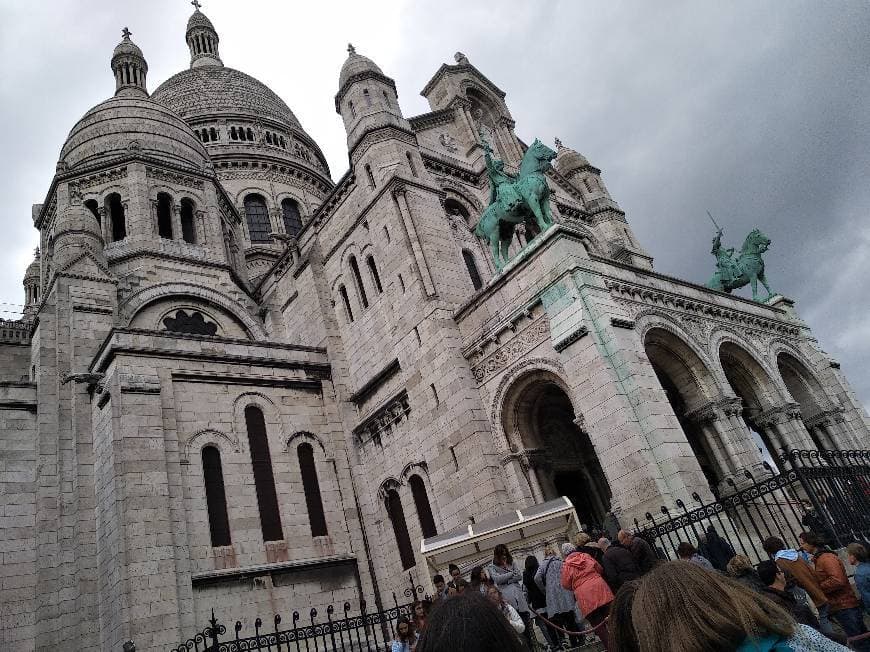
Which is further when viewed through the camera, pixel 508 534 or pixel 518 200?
pixel 518 200

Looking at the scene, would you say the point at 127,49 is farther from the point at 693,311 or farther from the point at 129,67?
the point at 693,311

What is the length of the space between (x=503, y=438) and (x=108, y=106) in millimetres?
22910

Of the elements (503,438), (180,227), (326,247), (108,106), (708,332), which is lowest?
(503,438)

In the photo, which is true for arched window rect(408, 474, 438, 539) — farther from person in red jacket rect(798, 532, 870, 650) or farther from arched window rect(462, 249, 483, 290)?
person in red jacket rect(798, 532, 870, 650)

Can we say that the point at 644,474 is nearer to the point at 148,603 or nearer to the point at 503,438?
the point at 503,438

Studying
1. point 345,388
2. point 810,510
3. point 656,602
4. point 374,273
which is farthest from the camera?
point 374,273

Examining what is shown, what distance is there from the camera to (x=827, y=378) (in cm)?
2139

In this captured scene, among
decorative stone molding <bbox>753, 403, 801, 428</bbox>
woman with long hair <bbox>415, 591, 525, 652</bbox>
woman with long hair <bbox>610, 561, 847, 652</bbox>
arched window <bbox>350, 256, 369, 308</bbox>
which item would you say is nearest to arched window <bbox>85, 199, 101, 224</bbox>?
arched window <bbox>350, 256, 369, 308</bbox>

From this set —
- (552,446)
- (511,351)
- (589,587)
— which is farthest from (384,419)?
(589,587)

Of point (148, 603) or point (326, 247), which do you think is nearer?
point (148, 603)

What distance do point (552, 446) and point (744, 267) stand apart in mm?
11334

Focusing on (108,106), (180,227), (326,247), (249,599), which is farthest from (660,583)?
(108,106)

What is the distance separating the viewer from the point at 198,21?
50.9 m

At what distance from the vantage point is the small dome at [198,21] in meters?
50.7
